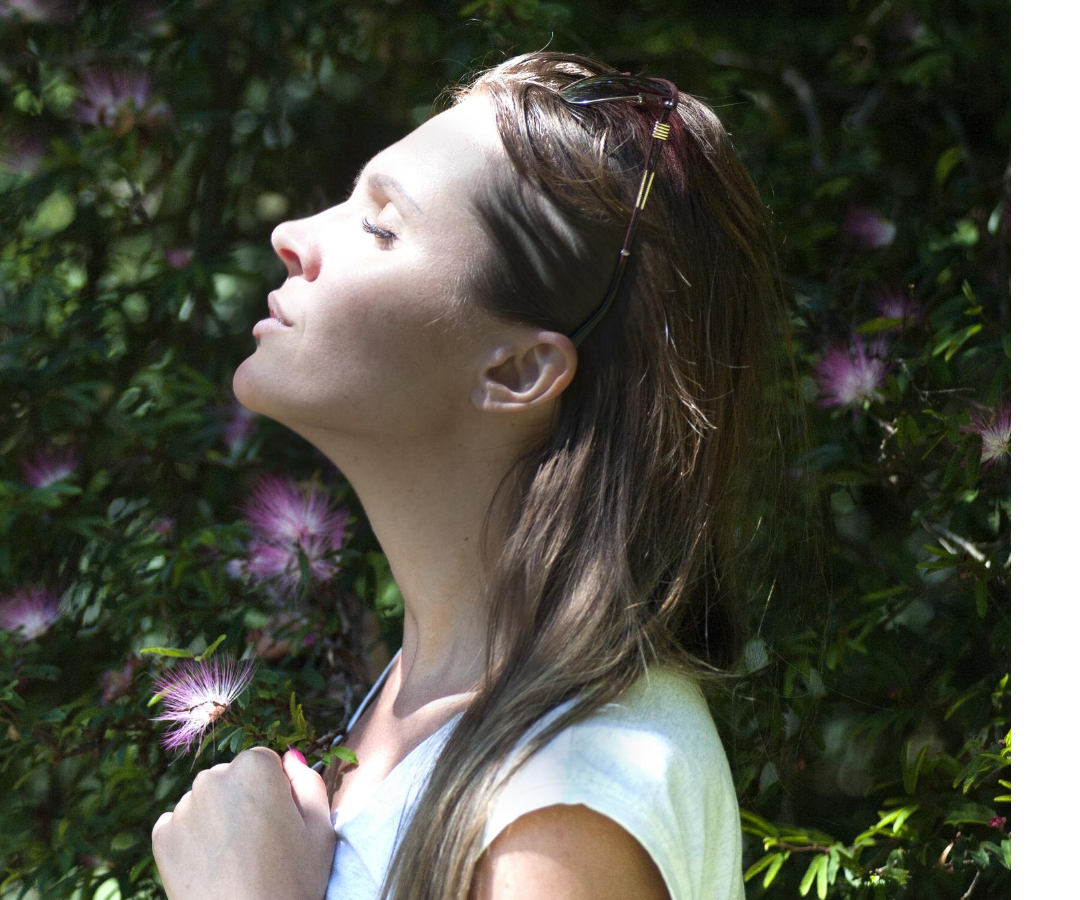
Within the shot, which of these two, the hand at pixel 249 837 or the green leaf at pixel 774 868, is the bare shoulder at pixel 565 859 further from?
the green leaf at pixel 774 868

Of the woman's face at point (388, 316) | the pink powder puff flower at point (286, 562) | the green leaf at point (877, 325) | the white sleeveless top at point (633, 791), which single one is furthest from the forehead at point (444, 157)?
the green leaf at point (877, 325)

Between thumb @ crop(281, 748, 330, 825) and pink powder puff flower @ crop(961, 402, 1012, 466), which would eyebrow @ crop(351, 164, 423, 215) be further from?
pink powder puff flower @ crop(961, 402, 1012, 466)

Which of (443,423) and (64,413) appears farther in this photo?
(64,413)

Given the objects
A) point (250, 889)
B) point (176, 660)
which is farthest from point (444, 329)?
point (176, 660)

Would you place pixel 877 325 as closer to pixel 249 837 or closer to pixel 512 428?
pixel 512 428

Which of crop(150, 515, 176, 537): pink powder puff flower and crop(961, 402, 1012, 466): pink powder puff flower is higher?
crop(961, 402, 1012, 466): pink powder puff flower

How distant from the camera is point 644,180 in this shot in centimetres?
110

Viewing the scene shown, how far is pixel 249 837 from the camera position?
102cm

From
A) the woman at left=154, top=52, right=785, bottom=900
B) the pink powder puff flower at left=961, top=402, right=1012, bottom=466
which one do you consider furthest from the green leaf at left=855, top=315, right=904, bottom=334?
the woman at left=154, top=52, right=785, bottom=900

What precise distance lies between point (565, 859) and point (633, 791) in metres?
0.08

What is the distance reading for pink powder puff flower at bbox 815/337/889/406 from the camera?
1671 mm

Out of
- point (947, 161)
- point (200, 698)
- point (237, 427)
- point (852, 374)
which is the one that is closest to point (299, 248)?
point (200, 698)
